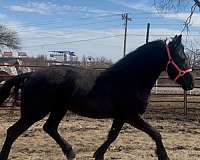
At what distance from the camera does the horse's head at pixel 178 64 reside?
547cm

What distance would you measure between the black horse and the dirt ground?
2.58ft

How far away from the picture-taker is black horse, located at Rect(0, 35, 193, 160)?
5461mm

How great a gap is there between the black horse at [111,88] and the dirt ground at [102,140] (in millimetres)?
788

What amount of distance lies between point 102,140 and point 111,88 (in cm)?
241

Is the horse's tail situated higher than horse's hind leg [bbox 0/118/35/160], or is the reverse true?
the horse's tail

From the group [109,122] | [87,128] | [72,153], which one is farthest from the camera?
[109,122]

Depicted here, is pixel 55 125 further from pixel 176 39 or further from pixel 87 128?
pixel 87 128

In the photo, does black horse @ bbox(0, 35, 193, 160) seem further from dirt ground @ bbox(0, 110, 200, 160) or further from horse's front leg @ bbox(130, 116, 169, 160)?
dirt ground @ bbox(0, 110, 200, 160)

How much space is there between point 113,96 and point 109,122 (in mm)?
4914

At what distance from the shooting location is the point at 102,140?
773cm

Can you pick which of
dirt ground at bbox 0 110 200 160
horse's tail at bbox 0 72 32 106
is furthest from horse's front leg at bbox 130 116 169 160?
horse's tail at bbox 0 72 32 106

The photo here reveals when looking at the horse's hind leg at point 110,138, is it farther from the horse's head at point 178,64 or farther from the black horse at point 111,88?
the horse's head at point 178,64

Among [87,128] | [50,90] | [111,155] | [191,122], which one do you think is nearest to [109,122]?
[87,128]

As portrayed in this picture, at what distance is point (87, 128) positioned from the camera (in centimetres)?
920
